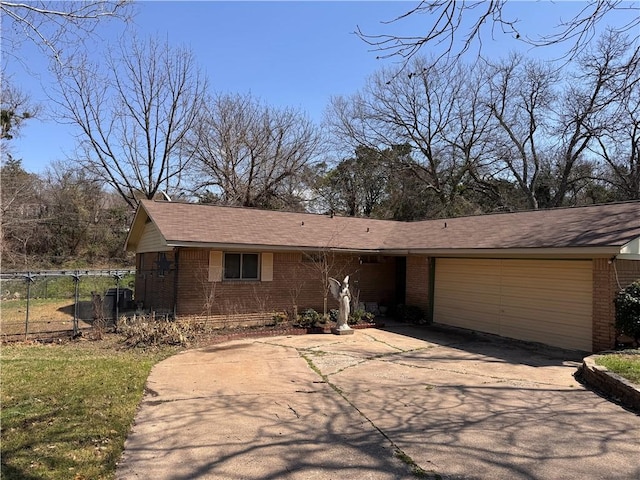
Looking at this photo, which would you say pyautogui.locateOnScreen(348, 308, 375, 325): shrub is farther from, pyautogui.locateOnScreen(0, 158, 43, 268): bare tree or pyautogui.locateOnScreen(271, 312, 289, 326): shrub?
pyautogui.locateOnScreen(0, 158, 43, 268): bare tree

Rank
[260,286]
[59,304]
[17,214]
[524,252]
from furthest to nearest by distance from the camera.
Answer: [17,214] < [59,304] < [260,286] < [524,252]

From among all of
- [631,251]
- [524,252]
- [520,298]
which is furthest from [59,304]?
[631,251]

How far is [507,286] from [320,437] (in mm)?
8847

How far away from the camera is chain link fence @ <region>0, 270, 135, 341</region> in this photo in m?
11.3

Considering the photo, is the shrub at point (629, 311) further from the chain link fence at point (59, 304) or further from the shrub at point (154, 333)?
the chain link fence at point (59, 304)

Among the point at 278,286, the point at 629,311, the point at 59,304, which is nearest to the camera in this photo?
the point at 629,311

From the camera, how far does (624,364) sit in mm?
7391

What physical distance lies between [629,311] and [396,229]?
10.3 metres

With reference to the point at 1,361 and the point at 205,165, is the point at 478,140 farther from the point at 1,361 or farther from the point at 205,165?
the point at 1,361

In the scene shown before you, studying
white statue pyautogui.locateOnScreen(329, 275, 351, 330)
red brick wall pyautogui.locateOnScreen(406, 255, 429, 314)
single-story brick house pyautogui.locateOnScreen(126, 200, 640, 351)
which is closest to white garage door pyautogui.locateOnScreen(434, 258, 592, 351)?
single-story brick house pyautogui.locateOnScreen(126, 200, 640, 351)

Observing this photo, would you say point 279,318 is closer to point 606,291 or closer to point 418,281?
point 418,281

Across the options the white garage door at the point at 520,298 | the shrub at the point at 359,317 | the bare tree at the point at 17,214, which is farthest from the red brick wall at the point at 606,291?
the bare tree at the point at 17,214

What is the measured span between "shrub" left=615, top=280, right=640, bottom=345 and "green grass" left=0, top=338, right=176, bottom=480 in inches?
363

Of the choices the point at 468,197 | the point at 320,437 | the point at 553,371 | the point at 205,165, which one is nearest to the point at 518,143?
the point at 468,197
